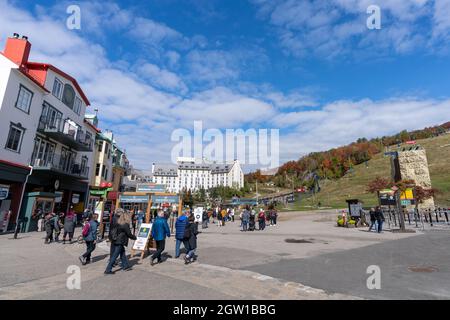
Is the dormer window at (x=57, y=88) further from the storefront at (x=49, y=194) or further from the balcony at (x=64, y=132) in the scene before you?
the storefront at (x=49, y=194)

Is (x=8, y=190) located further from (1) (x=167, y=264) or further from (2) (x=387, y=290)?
(2) (x=387, y=290)

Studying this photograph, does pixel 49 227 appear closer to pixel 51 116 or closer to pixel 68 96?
pixel 51 116

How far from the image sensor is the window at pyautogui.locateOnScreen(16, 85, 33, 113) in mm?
19828

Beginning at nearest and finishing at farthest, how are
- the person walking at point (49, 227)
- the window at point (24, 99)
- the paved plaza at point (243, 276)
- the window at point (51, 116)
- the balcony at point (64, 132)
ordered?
the paved plaza at point (243, 276) < the person walking at point (49, 227) < the window at point (24, 99) < the balcony at point (64, 132) < the window at point (51, 116)

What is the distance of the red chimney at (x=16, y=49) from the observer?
21.0 meters

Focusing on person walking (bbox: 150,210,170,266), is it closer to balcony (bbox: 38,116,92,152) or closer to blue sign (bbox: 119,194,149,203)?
blue sign (bbox: 119,194,149,203)

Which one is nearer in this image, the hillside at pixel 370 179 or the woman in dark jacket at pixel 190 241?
the woman in dark jacket at pixel 190 241

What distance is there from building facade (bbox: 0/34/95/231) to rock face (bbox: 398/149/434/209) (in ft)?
143

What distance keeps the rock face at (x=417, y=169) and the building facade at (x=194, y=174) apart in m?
114

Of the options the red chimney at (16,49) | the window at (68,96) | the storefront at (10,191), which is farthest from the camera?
the window at (68,96)

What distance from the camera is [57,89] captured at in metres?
24.9

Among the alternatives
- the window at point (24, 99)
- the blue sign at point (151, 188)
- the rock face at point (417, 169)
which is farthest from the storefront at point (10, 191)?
the rock face at point (417, 169)
